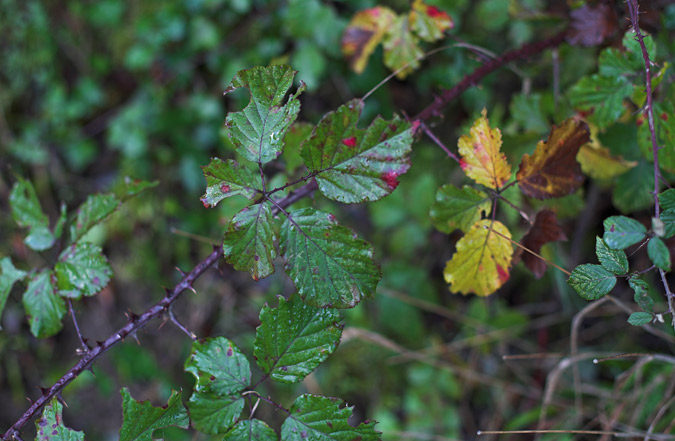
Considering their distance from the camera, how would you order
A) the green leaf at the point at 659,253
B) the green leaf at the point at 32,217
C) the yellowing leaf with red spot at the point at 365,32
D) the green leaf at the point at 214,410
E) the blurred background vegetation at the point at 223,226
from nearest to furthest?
the green leaf at the point at 659,253
the green leaf at the point at 214,410
the green leaf at the point at 32,217
the yellowing leaf with red spot at the point at 365,32
the blurred background vegetation at the point at 223,226

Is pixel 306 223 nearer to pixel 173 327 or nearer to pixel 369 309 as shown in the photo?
pixel 369 309

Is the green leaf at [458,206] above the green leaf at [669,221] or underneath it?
above

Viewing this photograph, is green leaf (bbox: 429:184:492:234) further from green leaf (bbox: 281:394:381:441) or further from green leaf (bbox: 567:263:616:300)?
green leaf (bbox: 281:394:381:441)

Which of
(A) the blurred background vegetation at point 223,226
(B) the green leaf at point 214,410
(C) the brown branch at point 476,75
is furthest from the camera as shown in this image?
(A) the blurred background vegetation at point 223,226

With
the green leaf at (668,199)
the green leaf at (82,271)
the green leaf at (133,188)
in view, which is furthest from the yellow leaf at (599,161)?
the green leaf at (82,271)

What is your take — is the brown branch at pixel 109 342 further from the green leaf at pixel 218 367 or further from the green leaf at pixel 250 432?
the green leaf at pixel 250 432

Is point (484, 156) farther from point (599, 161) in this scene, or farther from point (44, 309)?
point (44, 309)

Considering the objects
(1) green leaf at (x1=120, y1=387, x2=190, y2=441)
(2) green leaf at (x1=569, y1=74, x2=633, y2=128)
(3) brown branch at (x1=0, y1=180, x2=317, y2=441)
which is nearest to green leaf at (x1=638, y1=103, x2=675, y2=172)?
(2) green leaf at (x1=569, y1=74, x2=633, y2=128)
